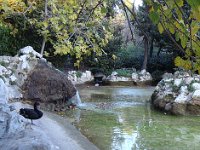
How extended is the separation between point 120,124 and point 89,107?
2.55 m

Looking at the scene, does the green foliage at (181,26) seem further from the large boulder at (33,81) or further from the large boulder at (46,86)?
the large boulder at (46,86)

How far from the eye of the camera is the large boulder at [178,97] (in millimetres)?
10453

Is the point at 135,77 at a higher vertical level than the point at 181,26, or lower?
lower

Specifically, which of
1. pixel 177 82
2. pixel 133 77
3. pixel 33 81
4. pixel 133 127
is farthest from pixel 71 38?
pixel 133 127

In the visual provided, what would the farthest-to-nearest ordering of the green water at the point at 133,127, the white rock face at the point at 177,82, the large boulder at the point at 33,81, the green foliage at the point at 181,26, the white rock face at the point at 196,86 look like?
1. the white rock face at the point at 177,82
2. the white rock face at the point at 196,86
3. the large boulder at the point at 33,81
4. the green water at the point at 133,127
5. the green foliage at the point at 181,26

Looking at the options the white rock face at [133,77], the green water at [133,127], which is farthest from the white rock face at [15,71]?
Answer: the white rock face at [133,77]

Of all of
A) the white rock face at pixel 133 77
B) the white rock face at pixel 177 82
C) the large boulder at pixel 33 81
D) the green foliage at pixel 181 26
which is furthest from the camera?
the white rock face at pixel 133 77

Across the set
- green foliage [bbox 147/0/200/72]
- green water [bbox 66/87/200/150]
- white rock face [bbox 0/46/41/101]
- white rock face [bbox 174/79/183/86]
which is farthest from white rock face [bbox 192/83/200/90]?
green foliage [bbox 147/0/200/72]

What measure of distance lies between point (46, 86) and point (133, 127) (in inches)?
121

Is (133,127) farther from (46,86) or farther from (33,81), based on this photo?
(33,81)

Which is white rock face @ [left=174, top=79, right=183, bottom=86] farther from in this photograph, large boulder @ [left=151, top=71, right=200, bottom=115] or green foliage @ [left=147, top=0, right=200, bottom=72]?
green foliage @ [left=147, top=0, right=200, bottom=72]

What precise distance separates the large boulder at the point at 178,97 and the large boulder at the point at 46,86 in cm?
273

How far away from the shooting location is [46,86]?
10445 mm

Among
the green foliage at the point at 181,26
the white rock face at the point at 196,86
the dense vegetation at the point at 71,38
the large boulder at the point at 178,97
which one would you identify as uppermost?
the dense vegetation at the point at 71,38
